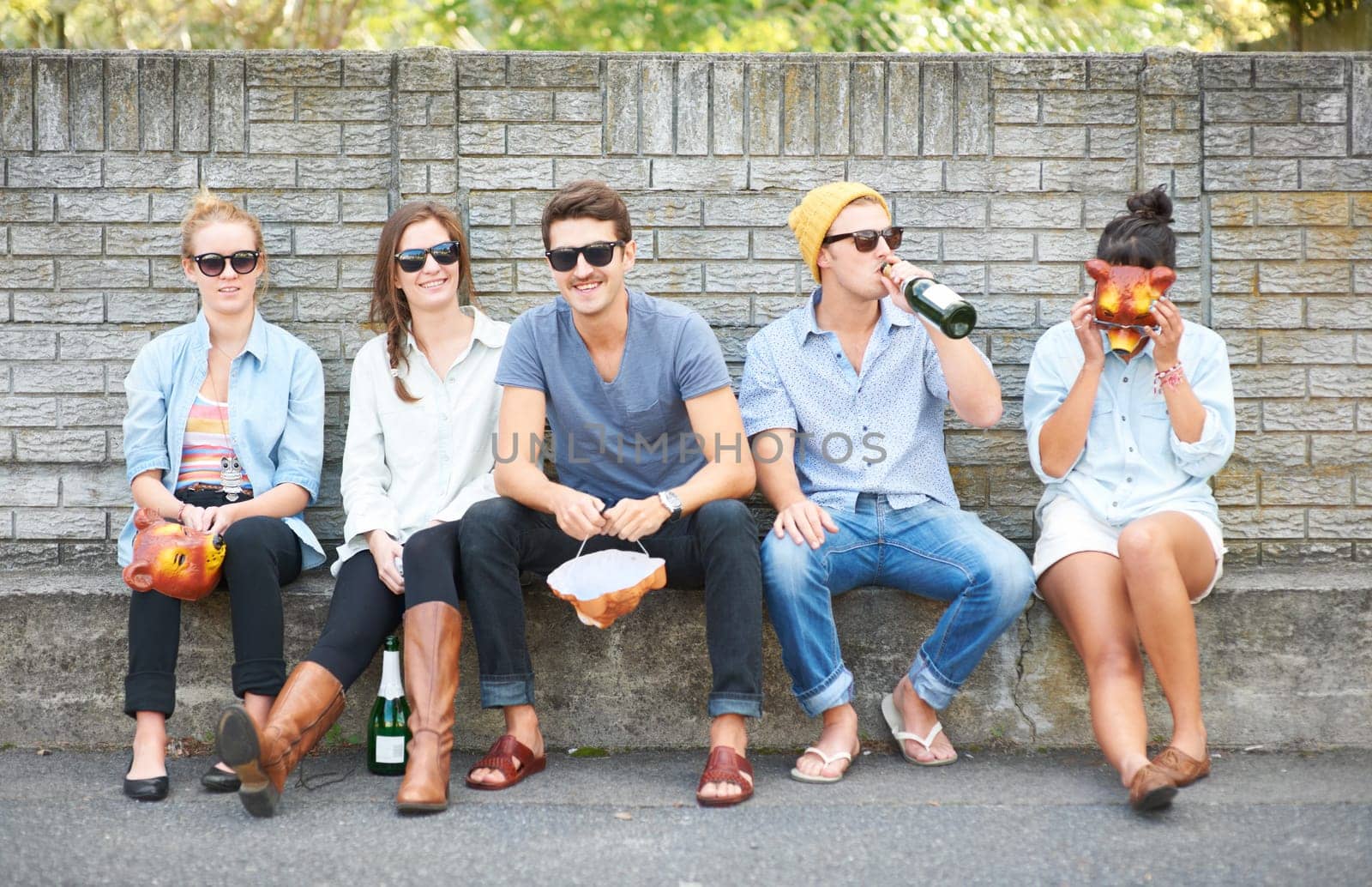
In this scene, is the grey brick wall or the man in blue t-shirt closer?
the man in blue t-shirt

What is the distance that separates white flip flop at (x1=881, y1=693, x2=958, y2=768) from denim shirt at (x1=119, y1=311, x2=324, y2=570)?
177 cm

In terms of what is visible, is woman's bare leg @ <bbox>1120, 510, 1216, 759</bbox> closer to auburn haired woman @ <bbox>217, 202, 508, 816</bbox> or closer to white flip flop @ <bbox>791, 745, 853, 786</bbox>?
white flip flop @ <bbox>791, 745, 853, 786</bbox>

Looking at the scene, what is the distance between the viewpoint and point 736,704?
10.5 ft

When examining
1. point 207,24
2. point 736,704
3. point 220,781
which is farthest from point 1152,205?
point 207,24

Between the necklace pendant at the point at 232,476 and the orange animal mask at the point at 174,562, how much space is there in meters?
0.36

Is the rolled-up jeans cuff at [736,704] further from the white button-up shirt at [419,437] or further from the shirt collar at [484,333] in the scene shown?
the shirt collar at [484,333]

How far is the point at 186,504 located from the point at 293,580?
381mm

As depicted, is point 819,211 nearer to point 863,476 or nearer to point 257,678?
point 863,476

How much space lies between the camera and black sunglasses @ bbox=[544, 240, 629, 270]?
11.5 ft

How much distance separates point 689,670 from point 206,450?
1.62m

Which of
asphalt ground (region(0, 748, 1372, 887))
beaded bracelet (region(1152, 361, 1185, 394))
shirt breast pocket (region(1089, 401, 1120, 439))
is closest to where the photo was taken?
asphalt ground (region(0, 748, 1372, 887))

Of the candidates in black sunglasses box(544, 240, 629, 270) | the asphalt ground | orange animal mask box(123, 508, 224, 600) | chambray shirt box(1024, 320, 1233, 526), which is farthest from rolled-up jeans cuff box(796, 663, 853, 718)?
orange animal mask box(123, 508, 224, 600)

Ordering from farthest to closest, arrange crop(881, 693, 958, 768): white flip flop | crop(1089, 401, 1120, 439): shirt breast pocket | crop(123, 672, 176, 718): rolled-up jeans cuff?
crop(1089, 401, 1120, 439): shirt breast pocket → crop(881, 693, 958, 768): white flip flop → crop(123, 672, 176, 718): rolled-up jeans cuff

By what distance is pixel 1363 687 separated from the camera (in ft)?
12.0
